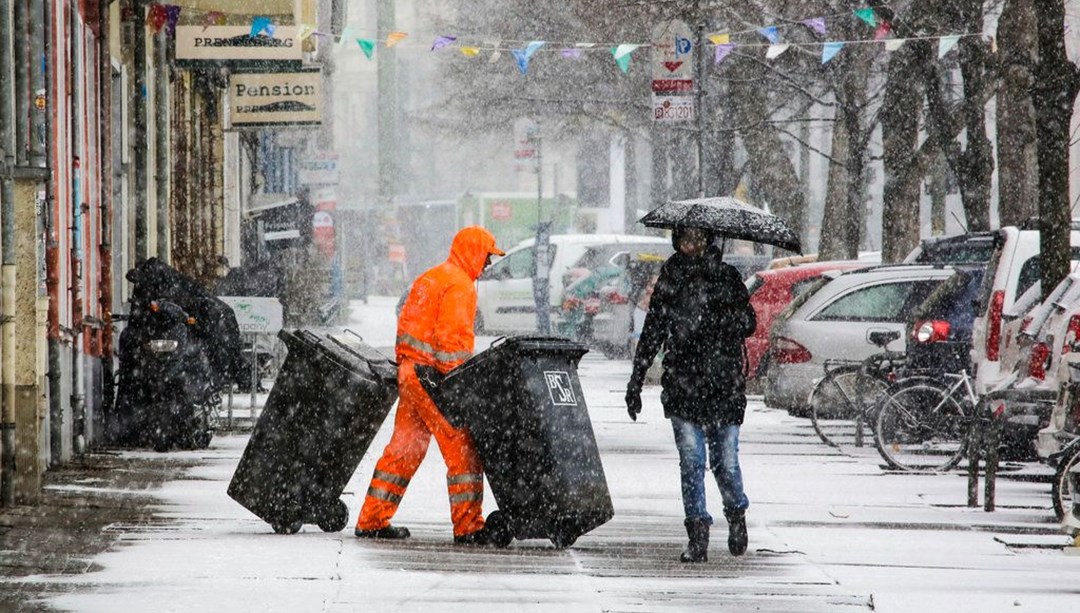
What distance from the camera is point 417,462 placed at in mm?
10945

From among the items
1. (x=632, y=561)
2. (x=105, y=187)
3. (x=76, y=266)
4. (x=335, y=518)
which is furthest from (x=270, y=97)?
(x=632, y=561)

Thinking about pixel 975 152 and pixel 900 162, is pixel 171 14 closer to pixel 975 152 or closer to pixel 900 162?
pixel 975 152

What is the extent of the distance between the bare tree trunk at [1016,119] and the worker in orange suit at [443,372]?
11365 millimetres

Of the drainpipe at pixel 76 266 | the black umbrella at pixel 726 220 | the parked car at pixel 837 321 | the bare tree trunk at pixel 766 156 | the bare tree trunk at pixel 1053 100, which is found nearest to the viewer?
the black umbrella at pixel 726 220

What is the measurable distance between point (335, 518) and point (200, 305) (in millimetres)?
7080

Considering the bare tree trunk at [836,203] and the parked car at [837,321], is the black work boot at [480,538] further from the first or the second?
the bare tree trunk at [836,203]

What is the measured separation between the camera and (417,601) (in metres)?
8.92

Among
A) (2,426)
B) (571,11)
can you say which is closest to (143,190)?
(2,426)

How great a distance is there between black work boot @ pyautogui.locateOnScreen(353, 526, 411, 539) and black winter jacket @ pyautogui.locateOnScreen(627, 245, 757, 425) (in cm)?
148

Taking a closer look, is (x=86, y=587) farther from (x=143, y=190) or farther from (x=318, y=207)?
(x=318, y=207)

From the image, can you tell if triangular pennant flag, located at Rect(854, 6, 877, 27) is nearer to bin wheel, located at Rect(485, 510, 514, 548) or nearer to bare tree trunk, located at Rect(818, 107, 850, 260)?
bare tree trunk, located at Rect(818, 107, 850, 260)

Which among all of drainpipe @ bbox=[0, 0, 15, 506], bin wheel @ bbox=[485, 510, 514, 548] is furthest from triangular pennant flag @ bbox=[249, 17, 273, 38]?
bin wheel @ bbox=[485, 510, 514, 548]

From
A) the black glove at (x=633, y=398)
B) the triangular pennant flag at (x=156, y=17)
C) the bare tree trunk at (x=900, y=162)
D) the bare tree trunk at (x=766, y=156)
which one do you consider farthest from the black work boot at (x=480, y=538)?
the bare tree trunk at (x=766, y=156)

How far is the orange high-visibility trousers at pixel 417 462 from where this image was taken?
10.8 meters
